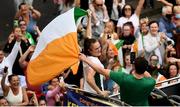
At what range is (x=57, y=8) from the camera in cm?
1487

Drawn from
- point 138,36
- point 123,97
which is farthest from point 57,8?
point 123,97

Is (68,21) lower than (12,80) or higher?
higher

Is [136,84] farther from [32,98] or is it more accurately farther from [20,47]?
[20,47]

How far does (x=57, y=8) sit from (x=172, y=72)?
4.66 meters

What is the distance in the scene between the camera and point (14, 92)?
33.9 feet

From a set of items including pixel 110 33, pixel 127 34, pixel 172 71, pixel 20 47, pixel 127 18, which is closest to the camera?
pixel 172 71

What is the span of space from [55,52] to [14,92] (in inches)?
76.5

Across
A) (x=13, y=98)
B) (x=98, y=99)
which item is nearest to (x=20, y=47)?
(x=13, y=98)

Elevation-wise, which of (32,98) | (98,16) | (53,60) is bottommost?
(32,98)

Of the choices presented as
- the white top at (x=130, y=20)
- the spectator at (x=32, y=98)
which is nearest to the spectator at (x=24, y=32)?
the spectator at (x=32, y=98)

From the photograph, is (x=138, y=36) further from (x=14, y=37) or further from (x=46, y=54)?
(x=46, y=54)

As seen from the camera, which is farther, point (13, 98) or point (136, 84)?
point (13, 98)

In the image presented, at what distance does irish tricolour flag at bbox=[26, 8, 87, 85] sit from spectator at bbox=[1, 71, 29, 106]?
4.62 ft

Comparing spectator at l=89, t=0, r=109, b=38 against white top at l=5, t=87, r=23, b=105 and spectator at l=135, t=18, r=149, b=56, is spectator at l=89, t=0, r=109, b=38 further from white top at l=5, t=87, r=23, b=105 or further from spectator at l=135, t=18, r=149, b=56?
white top at l=5, t=87, r=23, b=105
